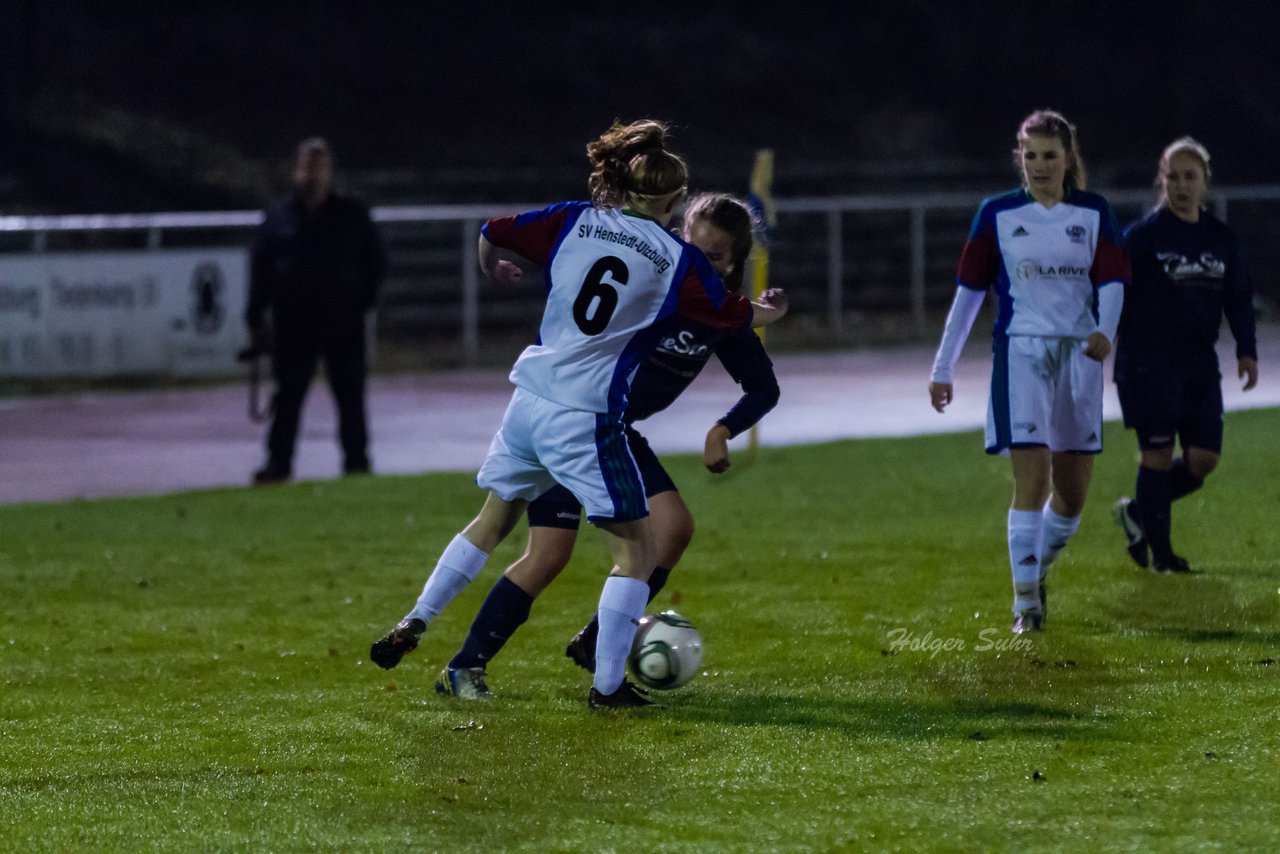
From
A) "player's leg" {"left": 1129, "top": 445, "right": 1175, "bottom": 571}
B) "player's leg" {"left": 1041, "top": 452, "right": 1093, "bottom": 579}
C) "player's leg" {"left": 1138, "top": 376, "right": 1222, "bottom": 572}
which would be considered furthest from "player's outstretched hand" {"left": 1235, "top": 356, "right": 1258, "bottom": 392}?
"player's leg" {"left": 1041, "top": 452, "right": 1093, "bottom": 579}

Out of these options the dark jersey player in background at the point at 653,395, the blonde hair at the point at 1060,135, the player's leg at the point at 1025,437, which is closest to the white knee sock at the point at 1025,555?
the player's leg at the point at 1025,437

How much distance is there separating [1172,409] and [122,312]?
1161 cm

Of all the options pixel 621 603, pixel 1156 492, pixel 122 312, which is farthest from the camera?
pixel 122 312

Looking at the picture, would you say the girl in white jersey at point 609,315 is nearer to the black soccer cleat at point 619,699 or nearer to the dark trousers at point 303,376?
the black soccer cleat at point 619,699

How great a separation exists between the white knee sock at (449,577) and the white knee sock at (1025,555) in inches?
77.8

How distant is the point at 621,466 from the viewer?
219 inches

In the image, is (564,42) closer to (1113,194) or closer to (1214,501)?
(1113,194)

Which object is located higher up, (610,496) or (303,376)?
(610,496)

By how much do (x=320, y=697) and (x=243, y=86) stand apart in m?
25.0

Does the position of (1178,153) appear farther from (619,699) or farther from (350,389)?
(350,389)

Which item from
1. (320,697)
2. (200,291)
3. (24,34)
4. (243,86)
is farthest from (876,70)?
(320,697)

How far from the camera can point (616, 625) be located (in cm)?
570

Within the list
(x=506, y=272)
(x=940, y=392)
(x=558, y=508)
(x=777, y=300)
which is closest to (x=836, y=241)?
(x=940, y=392)

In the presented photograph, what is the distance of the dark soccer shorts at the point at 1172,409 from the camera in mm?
7969
